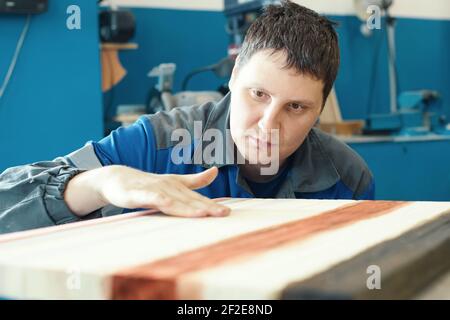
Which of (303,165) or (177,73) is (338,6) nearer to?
(177,73)

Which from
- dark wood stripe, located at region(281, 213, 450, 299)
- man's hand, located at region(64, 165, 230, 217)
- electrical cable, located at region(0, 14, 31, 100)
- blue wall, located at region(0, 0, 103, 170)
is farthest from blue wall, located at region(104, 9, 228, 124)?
dark wood stripe, located at region(281, 213, 450, 299)

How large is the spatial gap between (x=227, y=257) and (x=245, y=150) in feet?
2.24

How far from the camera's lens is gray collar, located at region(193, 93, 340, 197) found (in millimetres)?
1336

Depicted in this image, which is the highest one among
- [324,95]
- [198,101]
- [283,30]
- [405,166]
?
[283,30]

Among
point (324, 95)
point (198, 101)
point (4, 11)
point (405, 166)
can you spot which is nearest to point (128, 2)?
point (198, 101)

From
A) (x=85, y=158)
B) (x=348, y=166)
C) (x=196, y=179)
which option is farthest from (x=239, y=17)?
(x=196, y=179)

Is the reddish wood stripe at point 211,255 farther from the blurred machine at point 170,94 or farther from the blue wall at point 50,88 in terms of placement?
the blurred machine at point 170,94

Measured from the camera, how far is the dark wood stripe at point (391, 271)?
48 centimetres

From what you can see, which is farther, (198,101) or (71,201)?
(198,101)

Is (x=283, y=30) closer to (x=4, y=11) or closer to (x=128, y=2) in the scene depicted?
(x=4, y=11)

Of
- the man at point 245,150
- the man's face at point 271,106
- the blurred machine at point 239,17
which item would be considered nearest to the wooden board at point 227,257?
the man at point 245,150

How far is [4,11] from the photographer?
7.84ft

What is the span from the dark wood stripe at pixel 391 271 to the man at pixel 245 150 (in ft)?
1.07
